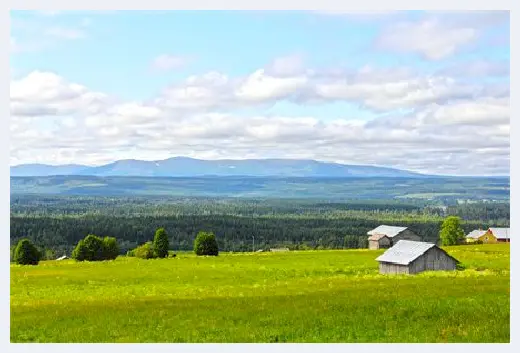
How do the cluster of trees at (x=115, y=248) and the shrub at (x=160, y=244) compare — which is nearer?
the cluster of trees at (x=115, y=248)

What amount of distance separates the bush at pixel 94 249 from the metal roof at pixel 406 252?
155 feet

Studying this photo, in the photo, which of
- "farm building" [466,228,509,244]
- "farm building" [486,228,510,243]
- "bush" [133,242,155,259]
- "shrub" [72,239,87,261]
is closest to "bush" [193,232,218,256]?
"bush" [133,242,155,259]

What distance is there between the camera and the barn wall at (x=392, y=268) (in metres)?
58.8

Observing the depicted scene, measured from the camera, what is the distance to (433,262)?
2355 inches

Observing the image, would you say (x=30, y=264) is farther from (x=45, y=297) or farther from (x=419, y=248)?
(x=419, y=248)

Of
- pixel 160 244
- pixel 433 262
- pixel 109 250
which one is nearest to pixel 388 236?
pixel 160 244

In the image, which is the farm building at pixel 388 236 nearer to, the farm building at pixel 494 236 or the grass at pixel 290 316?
the farm building at pixel 494 236

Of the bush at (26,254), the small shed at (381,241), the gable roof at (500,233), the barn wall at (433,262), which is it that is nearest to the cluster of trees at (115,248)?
the bush at (26,254)

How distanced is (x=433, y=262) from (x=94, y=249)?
51732mm

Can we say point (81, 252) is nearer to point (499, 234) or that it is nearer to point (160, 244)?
point (160, 244)

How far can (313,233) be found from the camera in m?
192

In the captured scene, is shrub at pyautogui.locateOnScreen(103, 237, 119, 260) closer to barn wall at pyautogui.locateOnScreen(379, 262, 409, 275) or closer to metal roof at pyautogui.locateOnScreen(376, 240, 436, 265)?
barn wall at pyautogui.locateOnScreen(379, 262, 409, 275)

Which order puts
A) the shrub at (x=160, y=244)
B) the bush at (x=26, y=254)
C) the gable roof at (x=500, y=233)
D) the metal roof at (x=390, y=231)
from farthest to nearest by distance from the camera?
the gable roof at (x=500, y=233) → the metal roof at (x=390, y=231) → the shrub at (x=160, y=244) → the bush at (x=26, y=254)

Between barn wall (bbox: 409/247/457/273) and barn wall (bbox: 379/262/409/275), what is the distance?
73 centimetres
